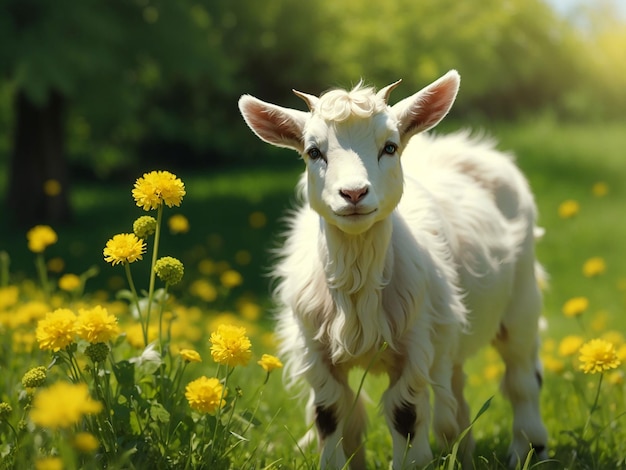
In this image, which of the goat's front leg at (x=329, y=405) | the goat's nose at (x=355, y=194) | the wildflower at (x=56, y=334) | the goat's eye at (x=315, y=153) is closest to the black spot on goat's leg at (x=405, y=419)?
the goat's front leg at (x=329, y=405)

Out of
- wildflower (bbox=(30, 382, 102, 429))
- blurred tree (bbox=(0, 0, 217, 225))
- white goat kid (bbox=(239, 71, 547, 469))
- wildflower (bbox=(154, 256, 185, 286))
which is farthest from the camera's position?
blurred tree (bbox=(0, 0, 217, 225))

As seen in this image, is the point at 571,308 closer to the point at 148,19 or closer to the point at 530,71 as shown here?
the point at 148,19

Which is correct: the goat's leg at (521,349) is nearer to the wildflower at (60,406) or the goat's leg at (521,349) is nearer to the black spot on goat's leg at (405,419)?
the black spot on goat's leg at (405,419)

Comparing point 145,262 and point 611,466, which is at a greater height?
point 611,466

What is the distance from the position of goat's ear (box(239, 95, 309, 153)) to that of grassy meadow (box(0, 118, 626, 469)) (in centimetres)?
77

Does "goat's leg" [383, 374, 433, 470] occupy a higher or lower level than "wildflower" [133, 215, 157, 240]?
lower

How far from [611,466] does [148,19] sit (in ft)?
35.1

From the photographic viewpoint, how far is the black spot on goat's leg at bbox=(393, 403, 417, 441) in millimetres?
3656

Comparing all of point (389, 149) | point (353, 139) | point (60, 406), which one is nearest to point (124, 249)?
point (353, 139)

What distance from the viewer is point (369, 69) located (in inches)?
779

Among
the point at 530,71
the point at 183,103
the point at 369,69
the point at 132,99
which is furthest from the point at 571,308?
the point at 530,71

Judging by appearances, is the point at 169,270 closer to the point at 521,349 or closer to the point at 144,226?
the point at 144,226

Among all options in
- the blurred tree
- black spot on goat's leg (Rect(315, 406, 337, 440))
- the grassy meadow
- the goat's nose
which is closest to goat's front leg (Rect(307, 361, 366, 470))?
black spot on goat's leg (Rect(315, 406, 337, 440))

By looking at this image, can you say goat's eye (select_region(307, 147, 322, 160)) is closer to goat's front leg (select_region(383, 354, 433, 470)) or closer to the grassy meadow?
the grassy meadow
